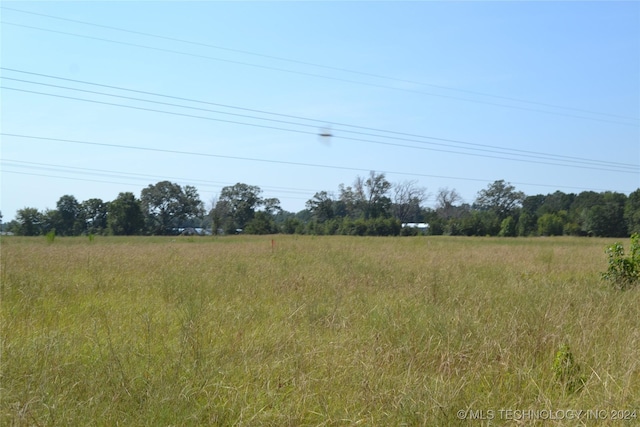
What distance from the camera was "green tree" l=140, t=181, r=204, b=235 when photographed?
44656 millimetres

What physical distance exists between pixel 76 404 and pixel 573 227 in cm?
6608

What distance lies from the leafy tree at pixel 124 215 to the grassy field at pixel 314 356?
112 ft

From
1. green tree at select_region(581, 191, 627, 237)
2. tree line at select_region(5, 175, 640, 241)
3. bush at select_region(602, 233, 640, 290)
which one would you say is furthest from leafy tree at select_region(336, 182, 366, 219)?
bush at select_region(602, 233, 640, 290)

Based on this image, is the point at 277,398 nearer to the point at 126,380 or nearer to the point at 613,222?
the point at 126,380

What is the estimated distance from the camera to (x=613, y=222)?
2184 inches

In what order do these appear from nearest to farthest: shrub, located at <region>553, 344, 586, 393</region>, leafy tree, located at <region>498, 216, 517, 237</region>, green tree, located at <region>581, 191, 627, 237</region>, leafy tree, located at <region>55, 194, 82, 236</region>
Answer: shrub, located at <region>553, 344, 586, 393</region>
leafy tree, located at <region>55, 194, 82, 236</region>
green tree, located at <region>581, 191, 627, 237</region>
leafy tree, located at <region>498, 216, 517, 237</region>

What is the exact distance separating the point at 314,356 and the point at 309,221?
6174cm

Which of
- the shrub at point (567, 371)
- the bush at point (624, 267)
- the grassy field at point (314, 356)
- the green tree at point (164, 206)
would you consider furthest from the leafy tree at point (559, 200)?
the shrub at point (567, 371)

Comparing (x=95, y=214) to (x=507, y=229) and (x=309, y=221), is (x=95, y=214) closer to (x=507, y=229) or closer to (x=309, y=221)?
(x=309, y=221)

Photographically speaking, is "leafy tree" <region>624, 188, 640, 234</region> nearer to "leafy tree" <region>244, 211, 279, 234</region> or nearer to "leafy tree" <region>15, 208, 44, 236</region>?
"leafy tree" <region>244, 211, 279, 234</region>

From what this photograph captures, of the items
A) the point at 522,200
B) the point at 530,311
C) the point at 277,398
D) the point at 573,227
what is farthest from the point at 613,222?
the point at 277,398

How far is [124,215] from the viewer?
40.0 metres

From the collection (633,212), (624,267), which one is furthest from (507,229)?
(624,267)

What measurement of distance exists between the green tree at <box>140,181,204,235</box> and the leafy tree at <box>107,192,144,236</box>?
2.51 meters
